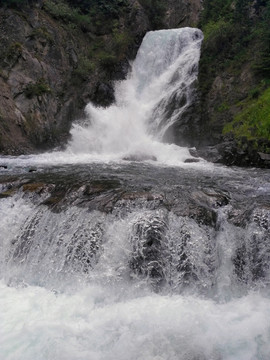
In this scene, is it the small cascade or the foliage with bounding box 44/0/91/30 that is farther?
the foliage with bounding box 44/0/91/30

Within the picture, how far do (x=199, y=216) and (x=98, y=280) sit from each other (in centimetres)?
255

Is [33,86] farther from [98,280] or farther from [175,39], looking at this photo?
[98,280]

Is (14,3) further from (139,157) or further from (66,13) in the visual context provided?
(139,157)

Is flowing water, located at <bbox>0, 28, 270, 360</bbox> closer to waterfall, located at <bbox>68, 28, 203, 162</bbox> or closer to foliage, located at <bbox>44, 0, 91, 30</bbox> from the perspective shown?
waterfall, located at <bbox>68, 28, 203, 162</bbox>

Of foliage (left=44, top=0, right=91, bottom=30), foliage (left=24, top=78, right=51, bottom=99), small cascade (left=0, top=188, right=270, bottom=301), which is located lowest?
small cascade (left=0, top=188, right=270, bottom=301)

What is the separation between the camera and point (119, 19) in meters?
24.0

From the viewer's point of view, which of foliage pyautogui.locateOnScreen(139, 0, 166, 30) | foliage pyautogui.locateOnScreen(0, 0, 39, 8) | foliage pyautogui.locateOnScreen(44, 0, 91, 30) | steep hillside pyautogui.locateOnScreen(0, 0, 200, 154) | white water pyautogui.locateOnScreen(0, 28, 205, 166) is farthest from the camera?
foliage pyautogui.locateOnScreen(139, 0, 166, 30)

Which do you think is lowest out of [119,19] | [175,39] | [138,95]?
[138,95]

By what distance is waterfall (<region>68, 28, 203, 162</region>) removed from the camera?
17094mm

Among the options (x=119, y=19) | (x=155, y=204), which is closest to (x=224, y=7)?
(x=119, y=19)

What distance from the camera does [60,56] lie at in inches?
755

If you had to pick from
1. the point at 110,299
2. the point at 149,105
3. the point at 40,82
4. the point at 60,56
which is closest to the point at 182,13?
the point at 149,105

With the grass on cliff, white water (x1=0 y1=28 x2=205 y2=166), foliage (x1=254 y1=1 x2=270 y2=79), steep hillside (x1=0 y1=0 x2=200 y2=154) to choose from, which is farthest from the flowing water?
foliage (x1=254 y1=1 x2=270 y2=79)

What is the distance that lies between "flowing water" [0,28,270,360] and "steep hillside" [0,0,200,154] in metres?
6.67
